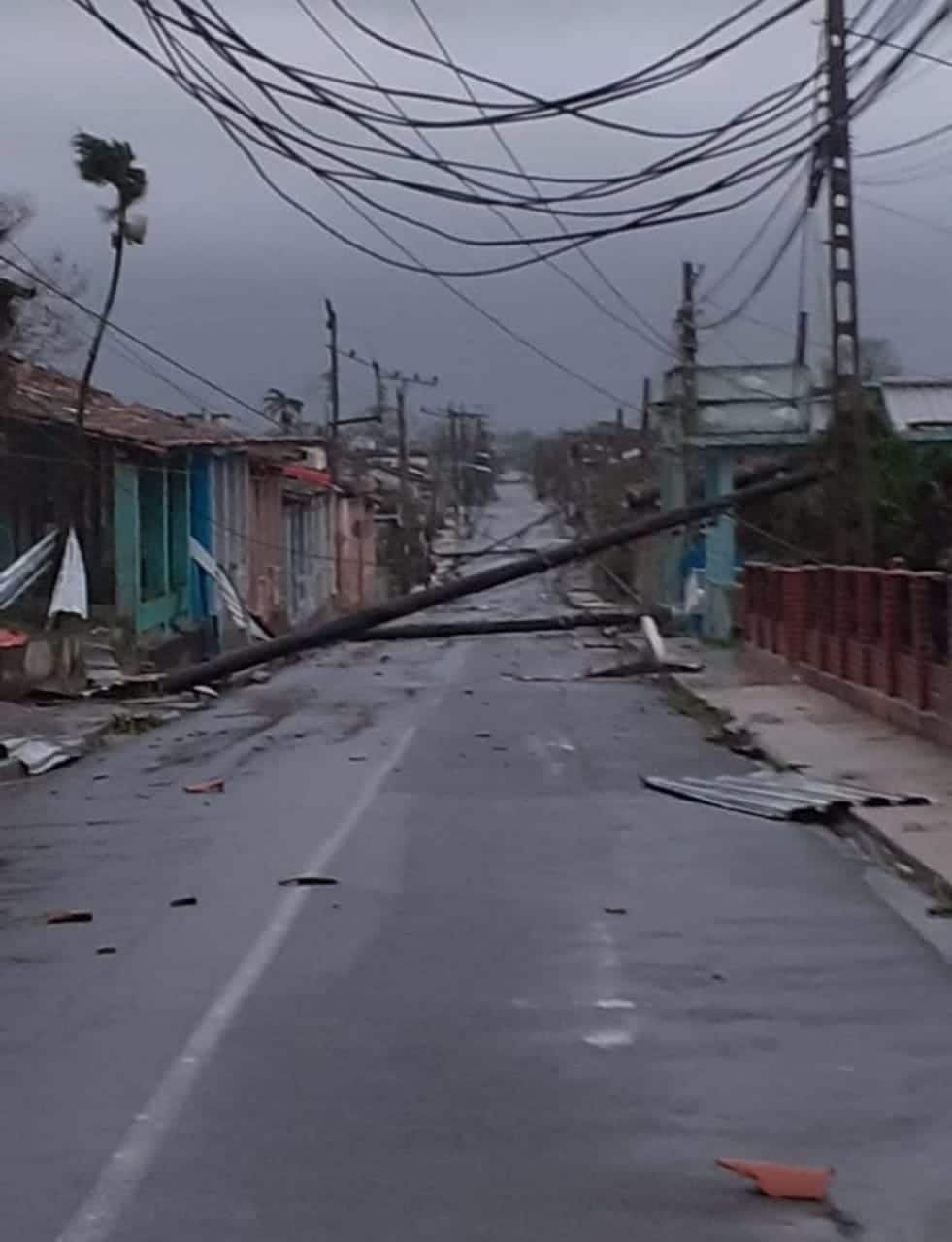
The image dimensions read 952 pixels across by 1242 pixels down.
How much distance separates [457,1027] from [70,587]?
1243 inches

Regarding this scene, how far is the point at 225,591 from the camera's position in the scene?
56812 mm

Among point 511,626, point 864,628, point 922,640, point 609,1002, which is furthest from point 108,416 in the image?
point 609,1002

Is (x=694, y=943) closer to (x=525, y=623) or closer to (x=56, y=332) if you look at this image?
(x=56, y=332)

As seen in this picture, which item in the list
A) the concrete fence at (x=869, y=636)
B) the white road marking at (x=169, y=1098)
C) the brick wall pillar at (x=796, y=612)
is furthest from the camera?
the brick wall pillar at (x=796, y=612)

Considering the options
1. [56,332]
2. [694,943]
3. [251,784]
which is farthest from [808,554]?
[694,943]

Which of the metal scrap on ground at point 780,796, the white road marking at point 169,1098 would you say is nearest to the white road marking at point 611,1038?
the white road marking at point 169,1098

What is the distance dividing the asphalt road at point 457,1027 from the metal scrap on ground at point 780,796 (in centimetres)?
42

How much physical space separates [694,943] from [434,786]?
9.55m

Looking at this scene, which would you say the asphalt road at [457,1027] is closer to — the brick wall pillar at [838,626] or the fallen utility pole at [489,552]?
the brick wall pillar at [838,626]

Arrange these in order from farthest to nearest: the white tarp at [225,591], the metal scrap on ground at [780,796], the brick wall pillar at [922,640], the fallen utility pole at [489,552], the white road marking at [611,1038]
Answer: the fallen utility pole at [489,552], the white tarp at [225,591], the brick wall pillar at [922,640], the metal scrap on ground at [780,796], the white road marking at [611,1038]

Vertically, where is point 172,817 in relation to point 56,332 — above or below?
below

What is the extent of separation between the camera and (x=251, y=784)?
22984 millimetres

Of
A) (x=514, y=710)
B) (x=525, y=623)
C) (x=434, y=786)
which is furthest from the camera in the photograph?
(x=525, y=623)

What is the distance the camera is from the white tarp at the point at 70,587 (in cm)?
4094
